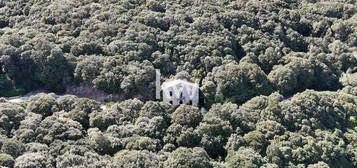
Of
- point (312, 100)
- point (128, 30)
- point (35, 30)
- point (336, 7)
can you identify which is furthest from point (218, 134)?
point (336, 7)

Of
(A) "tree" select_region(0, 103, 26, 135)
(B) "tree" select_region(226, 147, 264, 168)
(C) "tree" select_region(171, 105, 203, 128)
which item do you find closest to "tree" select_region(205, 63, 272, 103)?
(C) "tree" select_region(171, 105, 203, 128)

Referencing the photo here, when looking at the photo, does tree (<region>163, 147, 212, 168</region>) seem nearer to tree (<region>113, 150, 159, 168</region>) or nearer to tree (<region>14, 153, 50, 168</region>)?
tree (<region>113, 150, 159, 168</region>)

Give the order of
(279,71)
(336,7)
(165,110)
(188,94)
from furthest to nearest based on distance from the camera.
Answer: (336,7) < (279,71) < (188,94) < (165,110)

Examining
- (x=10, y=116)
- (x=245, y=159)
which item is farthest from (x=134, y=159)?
(x=10, y=116)

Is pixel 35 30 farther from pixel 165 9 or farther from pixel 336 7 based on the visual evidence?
pixel 336 7

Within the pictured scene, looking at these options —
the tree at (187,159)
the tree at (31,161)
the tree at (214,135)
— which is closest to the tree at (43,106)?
the tree at (31,161)

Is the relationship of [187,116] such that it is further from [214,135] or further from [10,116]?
[10,116]
